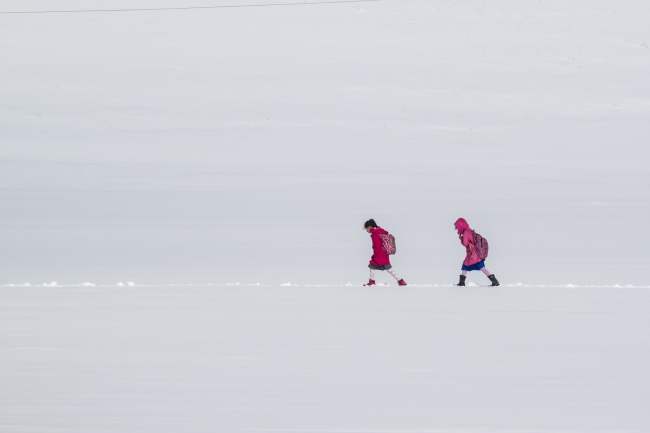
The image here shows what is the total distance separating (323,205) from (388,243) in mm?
7878

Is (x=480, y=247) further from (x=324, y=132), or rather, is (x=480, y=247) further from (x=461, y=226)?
(x=324, y=132)

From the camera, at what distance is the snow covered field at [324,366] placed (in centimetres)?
517

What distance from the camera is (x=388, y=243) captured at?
13836mm

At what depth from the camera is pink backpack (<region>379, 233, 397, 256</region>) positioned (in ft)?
45.2

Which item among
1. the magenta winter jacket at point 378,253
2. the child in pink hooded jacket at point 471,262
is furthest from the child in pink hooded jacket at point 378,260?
the child in pink hooded jacket at point 471,262

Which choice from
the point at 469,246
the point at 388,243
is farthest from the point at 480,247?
the point at 388,243

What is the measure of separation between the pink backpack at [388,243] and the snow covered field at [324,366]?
9.96 ft

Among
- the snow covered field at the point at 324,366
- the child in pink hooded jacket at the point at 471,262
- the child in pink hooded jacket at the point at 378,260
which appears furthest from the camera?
the child in pink hooded jacket at the point at 378,260

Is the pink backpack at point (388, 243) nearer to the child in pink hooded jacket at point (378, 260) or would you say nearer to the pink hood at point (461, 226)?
the child in pink hooded jacket at point (378, 260)

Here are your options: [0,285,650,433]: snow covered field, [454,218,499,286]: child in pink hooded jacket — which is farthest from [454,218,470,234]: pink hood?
[0,285,650,433]: snow covered field

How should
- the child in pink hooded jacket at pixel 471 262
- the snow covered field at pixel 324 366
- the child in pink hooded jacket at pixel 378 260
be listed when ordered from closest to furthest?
the snow covered field at pixel 324 366, the child in pink hooded jacket at pixel 471 262, the child in pink hooded jacket at pixel 378 260

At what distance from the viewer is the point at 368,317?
938 centimetres

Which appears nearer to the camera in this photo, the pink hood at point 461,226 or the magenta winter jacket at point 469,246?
the magenta winter jacket at point 469,246

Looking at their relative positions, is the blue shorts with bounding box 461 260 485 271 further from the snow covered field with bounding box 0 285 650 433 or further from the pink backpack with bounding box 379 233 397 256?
the snow covered field with bounding box 0 285 650 433
